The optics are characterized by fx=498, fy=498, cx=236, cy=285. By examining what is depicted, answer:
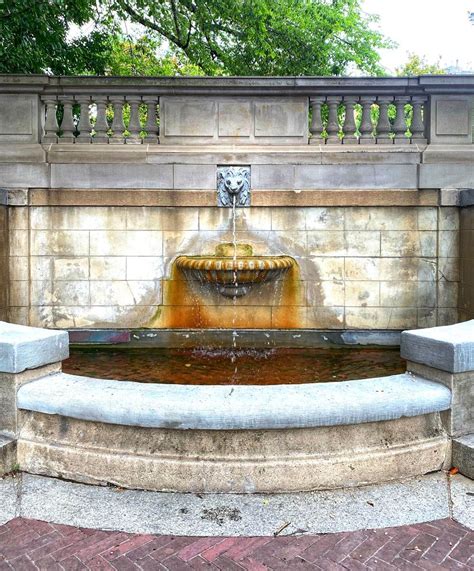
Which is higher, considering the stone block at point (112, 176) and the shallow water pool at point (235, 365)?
the stone block at point (112, 176)

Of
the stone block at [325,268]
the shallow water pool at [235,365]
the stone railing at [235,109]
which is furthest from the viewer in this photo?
the stone block at [325,268]

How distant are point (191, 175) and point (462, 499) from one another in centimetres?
599

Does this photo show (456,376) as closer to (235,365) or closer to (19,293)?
(235,365)

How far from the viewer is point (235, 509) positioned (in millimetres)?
3213

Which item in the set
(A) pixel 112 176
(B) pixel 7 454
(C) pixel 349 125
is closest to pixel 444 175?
(C) pixel 349 125

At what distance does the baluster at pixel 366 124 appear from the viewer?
8.06 m

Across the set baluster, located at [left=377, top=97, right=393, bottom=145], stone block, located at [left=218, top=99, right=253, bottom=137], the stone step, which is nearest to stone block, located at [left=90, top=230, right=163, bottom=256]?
stone block, located at [left=218, top=99, right=253, bottom=137]

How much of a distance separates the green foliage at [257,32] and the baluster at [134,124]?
653 centimetres

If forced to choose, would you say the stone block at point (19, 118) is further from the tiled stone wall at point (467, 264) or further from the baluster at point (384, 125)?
the tiled stone wall at point (467, 264)

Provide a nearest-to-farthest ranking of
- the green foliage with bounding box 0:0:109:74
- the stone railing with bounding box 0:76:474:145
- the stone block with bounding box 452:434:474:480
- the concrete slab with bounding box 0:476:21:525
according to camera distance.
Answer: the concrete slab with bounding box 0:476:21:525, the stone block with bounding box 452:434:474:480, the stone railing with bounding box 0:76:474:145, the green foliage with bounding box 0:0:109:74

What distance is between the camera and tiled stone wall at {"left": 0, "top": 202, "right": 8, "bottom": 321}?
7.52 m

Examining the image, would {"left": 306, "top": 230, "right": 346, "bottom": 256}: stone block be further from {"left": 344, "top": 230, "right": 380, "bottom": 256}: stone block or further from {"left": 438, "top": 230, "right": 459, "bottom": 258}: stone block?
{"left": 438, "top": 230, "right": 459, "bottom": 258}: stone block

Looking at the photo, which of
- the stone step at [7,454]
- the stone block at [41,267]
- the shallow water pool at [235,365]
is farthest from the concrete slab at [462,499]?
the stone block at [41,267]

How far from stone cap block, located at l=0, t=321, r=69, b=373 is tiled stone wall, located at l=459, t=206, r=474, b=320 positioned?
588 cm
